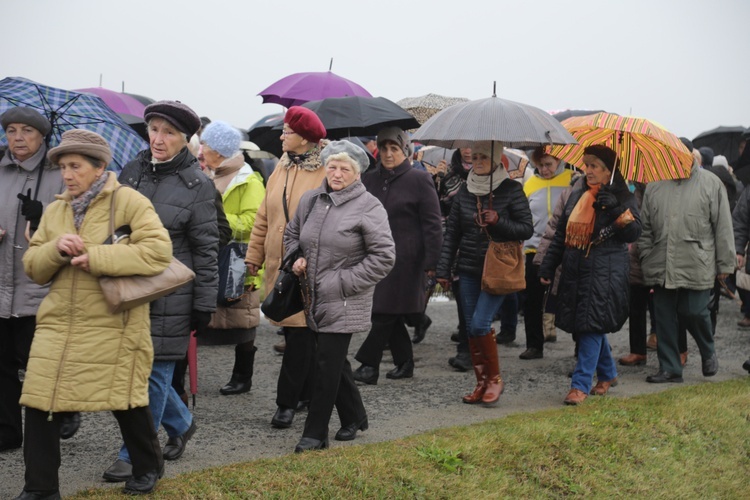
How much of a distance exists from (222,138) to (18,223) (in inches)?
76.2

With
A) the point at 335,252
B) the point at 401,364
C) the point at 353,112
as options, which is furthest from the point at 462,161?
the point at 335,252

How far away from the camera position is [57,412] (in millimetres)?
4641

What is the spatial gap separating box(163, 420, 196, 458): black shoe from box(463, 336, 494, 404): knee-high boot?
252cm

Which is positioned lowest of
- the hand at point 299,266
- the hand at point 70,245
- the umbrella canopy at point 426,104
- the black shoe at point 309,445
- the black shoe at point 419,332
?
the black shoe at point 419,332

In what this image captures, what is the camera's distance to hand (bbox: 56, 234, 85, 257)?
4.56 m

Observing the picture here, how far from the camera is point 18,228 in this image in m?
5.79

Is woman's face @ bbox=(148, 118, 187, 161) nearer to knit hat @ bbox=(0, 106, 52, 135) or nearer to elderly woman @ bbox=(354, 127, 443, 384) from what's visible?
knit hat @ bbox=(0, 106, 52, 135)

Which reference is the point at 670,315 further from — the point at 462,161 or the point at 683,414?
the point at 462,161

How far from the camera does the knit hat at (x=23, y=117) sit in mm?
5764

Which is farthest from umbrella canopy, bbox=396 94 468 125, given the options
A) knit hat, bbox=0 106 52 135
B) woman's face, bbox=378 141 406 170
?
knit hat, bbox=0 106 52 135

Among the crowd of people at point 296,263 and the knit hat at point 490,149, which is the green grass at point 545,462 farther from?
the knit hat at point 490,149

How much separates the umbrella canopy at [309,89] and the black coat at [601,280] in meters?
3.86

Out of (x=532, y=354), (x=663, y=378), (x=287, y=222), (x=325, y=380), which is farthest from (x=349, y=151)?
(x=532, y=354)

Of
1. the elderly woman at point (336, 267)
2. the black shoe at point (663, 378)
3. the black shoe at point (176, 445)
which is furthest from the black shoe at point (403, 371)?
the black shoe at point (176, 445)
